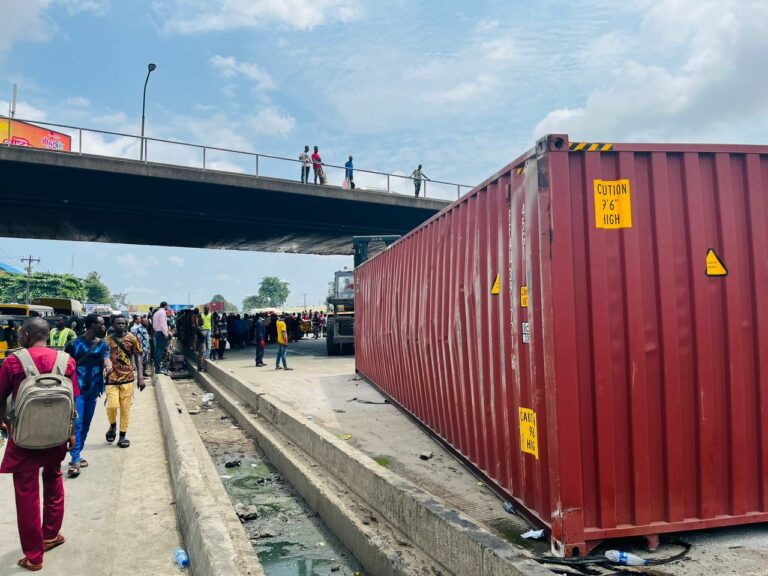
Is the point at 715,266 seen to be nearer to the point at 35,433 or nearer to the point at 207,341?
the point at 35,433

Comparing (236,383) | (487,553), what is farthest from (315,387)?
(487,553)

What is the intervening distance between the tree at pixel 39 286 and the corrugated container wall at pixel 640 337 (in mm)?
75781

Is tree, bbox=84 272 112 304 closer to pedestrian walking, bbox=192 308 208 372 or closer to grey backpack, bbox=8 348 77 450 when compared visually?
pedestrian walking, bbox=192 308 208 372

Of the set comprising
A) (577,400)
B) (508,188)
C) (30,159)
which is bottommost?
(577,400)

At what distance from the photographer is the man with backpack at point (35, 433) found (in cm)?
367

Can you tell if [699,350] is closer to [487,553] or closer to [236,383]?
[487,553]

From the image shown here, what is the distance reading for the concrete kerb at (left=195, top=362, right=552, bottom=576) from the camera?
126 inches

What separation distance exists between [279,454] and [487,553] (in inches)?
179

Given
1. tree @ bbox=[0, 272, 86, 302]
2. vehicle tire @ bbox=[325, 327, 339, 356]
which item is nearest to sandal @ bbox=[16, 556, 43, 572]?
vehicle tire @ bbox=[325, 327, 339, 356]

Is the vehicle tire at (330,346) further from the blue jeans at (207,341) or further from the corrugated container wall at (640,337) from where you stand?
the corrugated container wall at (640,337)

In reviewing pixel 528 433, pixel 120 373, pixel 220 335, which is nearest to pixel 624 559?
pixel 528 433

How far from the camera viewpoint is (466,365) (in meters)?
5.38

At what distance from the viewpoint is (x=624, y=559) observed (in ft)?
10.9

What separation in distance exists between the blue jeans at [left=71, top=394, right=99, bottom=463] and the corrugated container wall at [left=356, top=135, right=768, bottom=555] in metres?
4.83
